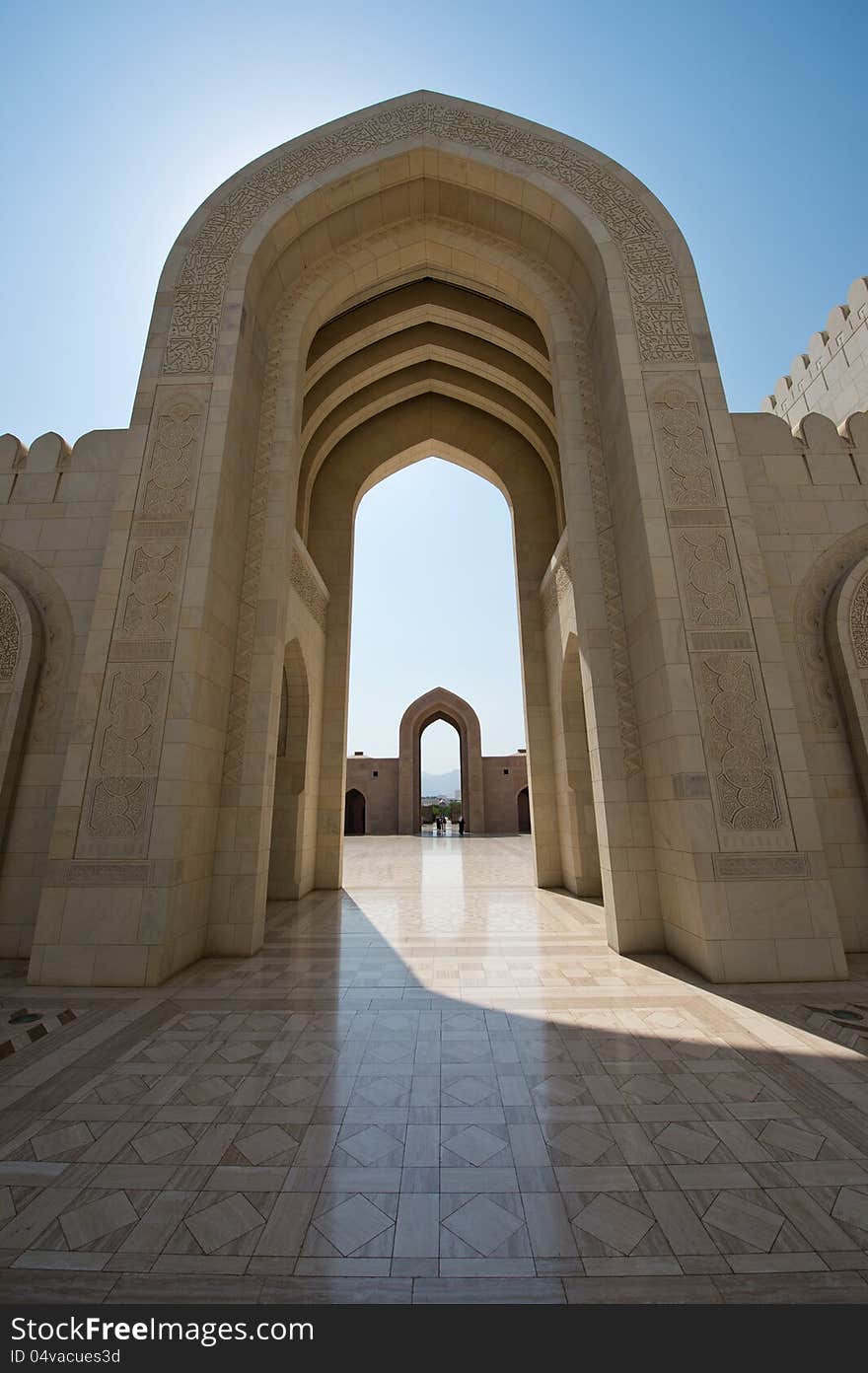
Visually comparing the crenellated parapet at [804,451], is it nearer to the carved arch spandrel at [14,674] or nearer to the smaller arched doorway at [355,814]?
the carved arch spandrel at [14,674]

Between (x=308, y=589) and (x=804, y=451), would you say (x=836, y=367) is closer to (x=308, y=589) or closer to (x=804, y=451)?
(x=804, y=451)

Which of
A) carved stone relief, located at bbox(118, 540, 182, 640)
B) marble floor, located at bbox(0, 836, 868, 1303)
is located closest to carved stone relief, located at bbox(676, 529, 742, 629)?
marble floor, located at bbox(0, 836, 868, 1303)

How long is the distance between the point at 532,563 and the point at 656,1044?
7.31 metres

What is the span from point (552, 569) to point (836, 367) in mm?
4474

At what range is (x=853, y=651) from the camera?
508cm

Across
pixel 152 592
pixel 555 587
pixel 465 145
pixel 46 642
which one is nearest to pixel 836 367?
pixel 555 587

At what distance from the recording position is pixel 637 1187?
1.79 metres

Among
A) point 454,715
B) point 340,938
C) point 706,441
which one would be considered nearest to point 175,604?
point 340,938

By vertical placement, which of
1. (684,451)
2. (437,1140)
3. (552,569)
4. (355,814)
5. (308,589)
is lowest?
(437,1140)

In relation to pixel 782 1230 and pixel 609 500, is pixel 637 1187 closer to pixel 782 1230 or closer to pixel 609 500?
pixel 782 1230

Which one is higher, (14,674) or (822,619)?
A: (822,619)

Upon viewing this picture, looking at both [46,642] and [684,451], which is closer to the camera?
[684,451]

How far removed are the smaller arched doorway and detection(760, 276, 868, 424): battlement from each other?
17.6 metres

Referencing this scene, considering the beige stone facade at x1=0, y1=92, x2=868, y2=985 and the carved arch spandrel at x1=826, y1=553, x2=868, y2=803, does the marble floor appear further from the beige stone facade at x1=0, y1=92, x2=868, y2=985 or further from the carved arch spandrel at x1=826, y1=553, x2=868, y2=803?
the carved arch spandrel at x1=826, y1=553, x2=868, y2=803
